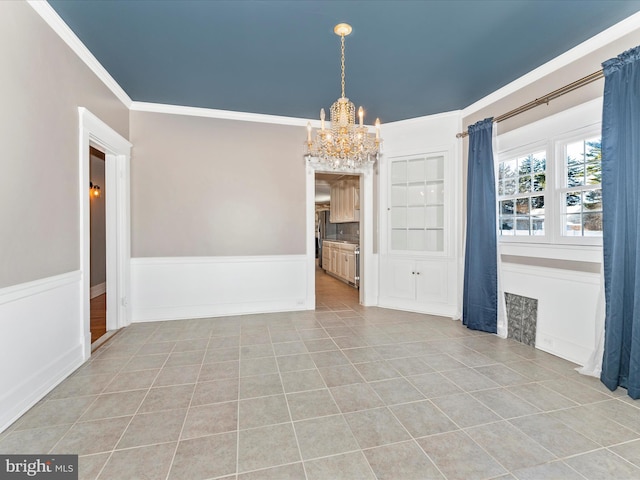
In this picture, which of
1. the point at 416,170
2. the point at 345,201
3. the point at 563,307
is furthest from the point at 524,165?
the point at 345,201

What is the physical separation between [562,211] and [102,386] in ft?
14.5

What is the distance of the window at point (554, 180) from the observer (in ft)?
9.04

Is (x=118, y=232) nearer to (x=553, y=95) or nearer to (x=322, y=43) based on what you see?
(x=322, y=43)

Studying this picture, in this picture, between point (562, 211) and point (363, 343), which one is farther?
point (363, 343)

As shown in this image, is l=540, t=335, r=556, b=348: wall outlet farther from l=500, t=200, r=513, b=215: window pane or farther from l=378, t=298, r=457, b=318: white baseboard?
l=500, t=200, r=513, b=215: window pane

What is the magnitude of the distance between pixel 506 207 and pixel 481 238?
484 millimetres

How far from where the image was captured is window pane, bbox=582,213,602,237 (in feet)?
8.93

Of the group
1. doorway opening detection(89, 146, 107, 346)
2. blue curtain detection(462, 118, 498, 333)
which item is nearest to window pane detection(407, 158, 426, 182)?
blue curtain detection(462, 118, 498, 333)

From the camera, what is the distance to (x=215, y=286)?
4.29m

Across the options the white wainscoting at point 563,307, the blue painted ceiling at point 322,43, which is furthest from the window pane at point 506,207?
the blue painted ceiling at point 322,43

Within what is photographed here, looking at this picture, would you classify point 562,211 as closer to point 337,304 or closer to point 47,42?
point 337,304

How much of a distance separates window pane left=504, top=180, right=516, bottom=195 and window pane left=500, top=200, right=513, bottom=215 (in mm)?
109

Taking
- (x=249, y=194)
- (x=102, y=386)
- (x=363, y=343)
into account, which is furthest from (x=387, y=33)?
(x=102, y=386)

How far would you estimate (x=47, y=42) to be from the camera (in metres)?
2.31
